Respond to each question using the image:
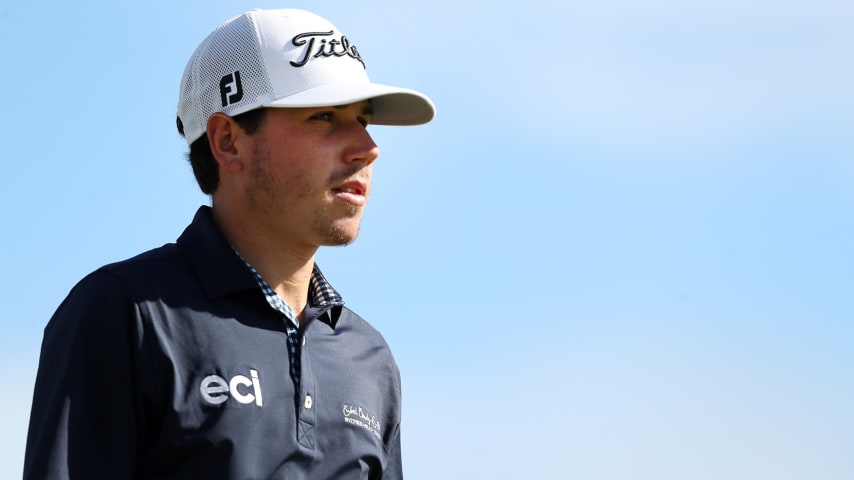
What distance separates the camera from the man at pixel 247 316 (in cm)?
362

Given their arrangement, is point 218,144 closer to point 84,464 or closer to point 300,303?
point 300,303

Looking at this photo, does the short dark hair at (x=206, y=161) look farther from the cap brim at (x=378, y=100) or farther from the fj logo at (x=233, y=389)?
the fj logo at (x=233, y=389)

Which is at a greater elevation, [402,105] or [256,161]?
[402,105]

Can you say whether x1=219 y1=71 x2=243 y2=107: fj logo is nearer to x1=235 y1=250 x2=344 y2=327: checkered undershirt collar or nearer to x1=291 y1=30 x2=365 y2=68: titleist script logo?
x1=291 y1=30 x2=365 y2=68: titleist script logo

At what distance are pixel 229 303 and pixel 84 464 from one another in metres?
0.78

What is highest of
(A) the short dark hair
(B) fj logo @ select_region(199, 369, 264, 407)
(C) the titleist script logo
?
(C) the titleist script logo

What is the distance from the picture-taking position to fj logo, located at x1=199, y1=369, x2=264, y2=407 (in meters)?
3.70

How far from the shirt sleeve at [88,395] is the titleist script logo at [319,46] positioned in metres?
1.20

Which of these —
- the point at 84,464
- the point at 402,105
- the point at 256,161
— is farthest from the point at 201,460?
the point at 402,105

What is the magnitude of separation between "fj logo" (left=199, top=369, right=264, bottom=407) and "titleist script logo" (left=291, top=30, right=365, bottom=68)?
1.26 meters

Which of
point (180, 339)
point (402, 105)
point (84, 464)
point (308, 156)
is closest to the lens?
point (84, 464)

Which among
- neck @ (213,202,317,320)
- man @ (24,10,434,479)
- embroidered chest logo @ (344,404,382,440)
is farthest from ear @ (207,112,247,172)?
embroidered chest logo @ (344,404,382,440)

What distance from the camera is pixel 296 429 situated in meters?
3.85

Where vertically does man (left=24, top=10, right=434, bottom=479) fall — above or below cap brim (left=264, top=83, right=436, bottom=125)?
below
